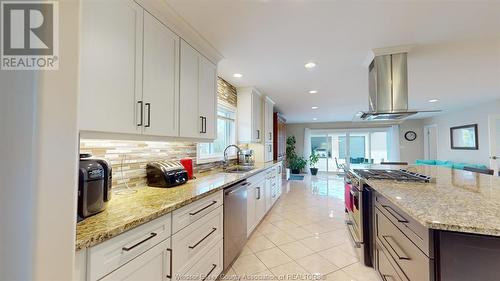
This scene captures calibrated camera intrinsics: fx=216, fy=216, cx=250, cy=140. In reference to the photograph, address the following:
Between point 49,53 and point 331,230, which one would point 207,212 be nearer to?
point 49,53

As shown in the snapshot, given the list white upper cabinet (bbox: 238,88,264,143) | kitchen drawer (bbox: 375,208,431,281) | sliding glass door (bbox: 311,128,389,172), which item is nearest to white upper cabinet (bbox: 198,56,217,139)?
white upper cabinet (bbox: 238,88,264,143)

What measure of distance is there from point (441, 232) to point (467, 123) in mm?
7057

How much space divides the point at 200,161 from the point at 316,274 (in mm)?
1797

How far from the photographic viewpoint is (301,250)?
8.50 ft

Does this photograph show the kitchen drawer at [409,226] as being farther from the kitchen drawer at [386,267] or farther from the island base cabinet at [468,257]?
the kitchen drawer at [386,267]

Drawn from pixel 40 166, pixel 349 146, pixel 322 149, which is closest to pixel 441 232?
pixel 40 166

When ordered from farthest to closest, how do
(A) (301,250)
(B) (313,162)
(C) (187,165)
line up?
(B) (313,162) < (A) (301,250) < (C) (187,165)

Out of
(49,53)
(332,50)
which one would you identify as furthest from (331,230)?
(49,53)

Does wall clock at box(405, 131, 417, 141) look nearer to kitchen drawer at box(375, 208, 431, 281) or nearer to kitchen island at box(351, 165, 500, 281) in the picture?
kitchen island at box(351, 165, 500, 281)

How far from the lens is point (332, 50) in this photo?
7.64 feet

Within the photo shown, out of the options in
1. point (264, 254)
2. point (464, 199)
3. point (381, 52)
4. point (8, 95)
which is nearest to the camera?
point (8, 95)

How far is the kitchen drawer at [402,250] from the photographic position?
1135 mm

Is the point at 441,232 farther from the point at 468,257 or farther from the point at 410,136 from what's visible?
the point at 410,136

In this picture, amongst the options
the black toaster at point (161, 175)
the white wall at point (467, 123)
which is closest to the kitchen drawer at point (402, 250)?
the black toaster at point (161, 175)
